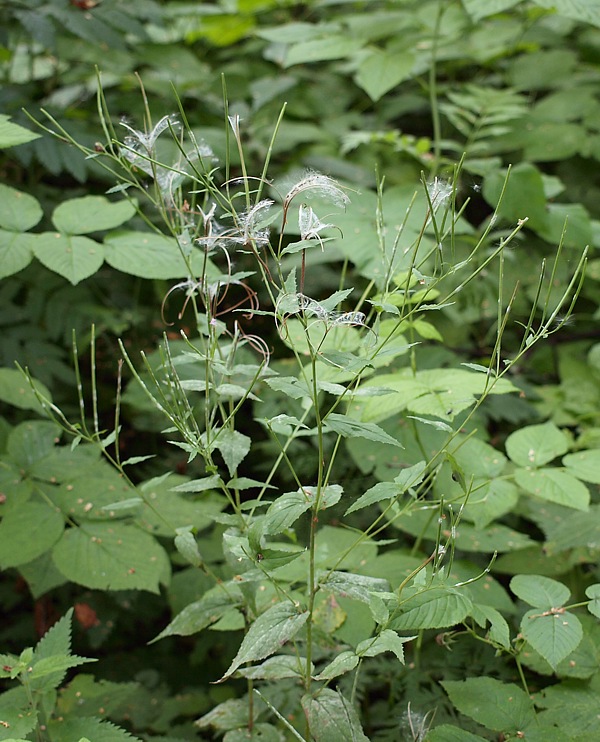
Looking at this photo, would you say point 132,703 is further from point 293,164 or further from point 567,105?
point 567,105

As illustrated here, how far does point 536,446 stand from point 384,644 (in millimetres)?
656

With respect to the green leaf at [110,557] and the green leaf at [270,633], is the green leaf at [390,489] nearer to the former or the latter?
the green leaf at [270,633]

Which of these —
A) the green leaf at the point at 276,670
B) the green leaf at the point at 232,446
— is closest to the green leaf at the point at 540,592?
the green leaf at the point at 276,670

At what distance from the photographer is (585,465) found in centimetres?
138

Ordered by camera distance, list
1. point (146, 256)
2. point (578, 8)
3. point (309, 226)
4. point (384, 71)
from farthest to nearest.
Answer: point (384, 71)
point (578, 8)
point (146, 256)
point (309, 226)

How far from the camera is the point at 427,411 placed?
1.22 m

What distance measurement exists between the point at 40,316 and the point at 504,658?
1.61m

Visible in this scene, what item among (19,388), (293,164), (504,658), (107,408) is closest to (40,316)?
(107,408)

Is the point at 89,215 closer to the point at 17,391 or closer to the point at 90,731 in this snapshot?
the point at 17,391

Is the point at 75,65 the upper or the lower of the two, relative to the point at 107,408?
upper

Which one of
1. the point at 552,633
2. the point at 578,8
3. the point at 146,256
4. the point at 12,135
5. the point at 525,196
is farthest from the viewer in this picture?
the point at 525,196

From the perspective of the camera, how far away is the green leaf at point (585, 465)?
4.40 ft

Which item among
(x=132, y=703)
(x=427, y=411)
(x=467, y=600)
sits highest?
(x=427, y=411)

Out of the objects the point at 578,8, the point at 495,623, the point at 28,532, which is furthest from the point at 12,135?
the point at 578,8
